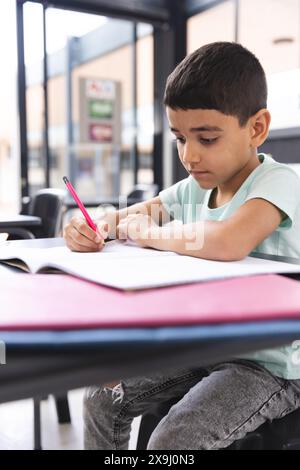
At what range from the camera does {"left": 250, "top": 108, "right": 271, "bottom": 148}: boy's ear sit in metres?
0.78

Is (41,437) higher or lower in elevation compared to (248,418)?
lower

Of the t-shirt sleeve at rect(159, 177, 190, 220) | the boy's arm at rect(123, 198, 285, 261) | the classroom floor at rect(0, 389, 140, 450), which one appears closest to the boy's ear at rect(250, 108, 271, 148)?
the boy's arm at rect(123, 198, 285, 261)

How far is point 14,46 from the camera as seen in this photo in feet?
12.1

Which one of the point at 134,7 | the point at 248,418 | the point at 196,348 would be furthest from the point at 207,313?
the point at 134,7

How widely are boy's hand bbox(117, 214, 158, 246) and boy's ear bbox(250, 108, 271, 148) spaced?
228 mm

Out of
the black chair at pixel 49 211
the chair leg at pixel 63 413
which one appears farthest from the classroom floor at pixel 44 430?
the black chair at pixel 49 211

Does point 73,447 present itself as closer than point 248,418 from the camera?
No

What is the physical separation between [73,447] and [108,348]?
1348 mm

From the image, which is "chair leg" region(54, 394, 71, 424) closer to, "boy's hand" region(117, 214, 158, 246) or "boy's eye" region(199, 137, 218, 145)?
"boy's hand" region(117, 214, 158, 246)

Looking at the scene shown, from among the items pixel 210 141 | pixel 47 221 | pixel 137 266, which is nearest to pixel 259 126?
pixel 210 141

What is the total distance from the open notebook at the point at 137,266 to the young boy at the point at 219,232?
4 cm

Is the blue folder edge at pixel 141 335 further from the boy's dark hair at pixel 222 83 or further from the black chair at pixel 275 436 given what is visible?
the boy's dark hair at pixel 222 83

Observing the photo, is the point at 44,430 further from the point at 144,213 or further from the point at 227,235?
the point at 227,235

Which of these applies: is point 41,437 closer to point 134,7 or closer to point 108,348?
point 108,348
